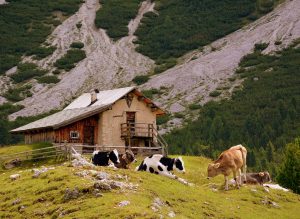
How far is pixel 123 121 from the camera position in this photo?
55.4 m

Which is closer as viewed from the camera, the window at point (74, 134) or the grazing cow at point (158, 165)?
the grazing cow at point (158, 165)

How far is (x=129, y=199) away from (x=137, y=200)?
0.37 meters

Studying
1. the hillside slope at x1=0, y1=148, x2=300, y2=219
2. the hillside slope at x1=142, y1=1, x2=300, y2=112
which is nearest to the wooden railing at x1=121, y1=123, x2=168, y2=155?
the hillside slope at x1=0, y1=148, x2=300, y2=219

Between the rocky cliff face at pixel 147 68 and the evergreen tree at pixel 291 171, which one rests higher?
the rocky cliff face at pixel 147 68

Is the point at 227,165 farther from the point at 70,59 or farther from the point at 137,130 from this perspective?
the point at 70,59

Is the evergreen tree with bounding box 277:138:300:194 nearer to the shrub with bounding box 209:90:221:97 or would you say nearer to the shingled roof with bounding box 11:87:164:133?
the shingled roof with bounding box 11:87:164:133

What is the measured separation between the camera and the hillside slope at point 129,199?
71.5 ft

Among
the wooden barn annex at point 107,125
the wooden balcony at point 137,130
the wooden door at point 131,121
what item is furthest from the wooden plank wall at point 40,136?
the wooden door at point 131,121

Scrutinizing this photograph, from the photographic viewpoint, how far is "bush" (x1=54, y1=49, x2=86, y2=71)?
174625 millimetres

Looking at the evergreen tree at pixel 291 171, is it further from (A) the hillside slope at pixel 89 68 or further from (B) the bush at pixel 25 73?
(B) the bush at pixel 25 73

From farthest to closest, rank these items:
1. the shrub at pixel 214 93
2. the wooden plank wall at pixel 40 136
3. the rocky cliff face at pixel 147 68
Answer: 1. the shrub at pixel 214 93
2. the rocky cliff face at pixel 147 68
3. the wooden plank wall at pixel 40 136

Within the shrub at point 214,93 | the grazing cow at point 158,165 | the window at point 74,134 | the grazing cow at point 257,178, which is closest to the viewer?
the grazing cow at point 158,165

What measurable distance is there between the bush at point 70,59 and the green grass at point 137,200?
145855mm

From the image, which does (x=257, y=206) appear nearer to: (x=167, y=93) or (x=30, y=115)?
(x=30, y=115)
